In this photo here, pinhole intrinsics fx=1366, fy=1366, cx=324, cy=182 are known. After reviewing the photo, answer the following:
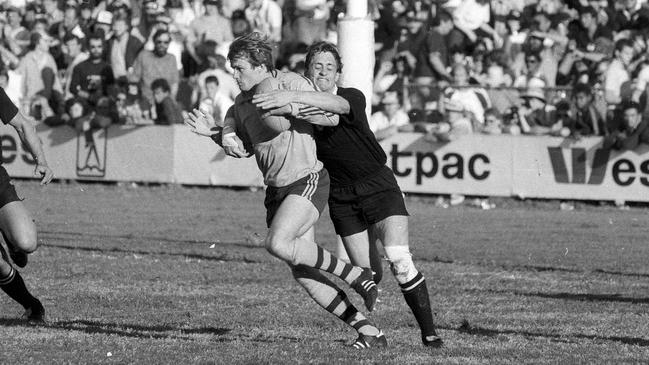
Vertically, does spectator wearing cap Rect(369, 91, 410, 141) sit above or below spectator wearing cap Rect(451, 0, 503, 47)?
below

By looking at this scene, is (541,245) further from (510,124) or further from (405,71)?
(405,71)

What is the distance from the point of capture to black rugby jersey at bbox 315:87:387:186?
8695 millimetres

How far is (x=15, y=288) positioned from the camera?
950cm

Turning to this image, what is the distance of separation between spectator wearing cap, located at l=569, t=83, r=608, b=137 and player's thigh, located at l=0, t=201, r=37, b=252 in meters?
11.5

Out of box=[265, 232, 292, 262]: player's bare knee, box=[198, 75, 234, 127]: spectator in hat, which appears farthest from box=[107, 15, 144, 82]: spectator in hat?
box=[265, 232, 292, 262]: player's bare knee

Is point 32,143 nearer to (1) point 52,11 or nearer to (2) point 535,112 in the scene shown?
(2) point 535,112

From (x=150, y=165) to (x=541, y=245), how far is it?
7988 mm

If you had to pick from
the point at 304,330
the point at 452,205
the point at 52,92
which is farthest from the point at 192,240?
the point at 52,92

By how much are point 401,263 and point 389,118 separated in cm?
1153

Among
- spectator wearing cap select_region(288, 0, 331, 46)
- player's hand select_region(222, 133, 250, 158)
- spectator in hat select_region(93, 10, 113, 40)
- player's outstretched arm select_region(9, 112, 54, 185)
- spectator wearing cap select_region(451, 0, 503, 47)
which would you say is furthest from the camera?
spectator in hat select_region(93, 10, 113, 40)

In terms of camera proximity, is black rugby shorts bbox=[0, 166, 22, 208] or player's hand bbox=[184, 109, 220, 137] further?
black rugby shorts bbox=[0, 166, 22, 208]

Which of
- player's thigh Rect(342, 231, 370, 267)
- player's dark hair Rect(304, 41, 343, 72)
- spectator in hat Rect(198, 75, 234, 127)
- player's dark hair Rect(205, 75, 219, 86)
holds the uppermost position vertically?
player's dark hair Rect(304, 41, 343, 72)

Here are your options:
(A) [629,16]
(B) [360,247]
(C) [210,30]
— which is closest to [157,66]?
(C) [210,30]

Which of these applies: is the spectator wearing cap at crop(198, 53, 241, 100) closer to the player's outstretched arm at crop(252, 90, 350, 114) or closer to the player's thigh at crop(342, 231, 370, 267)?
the player's thigh at crop(342, 231, 370, 267)
